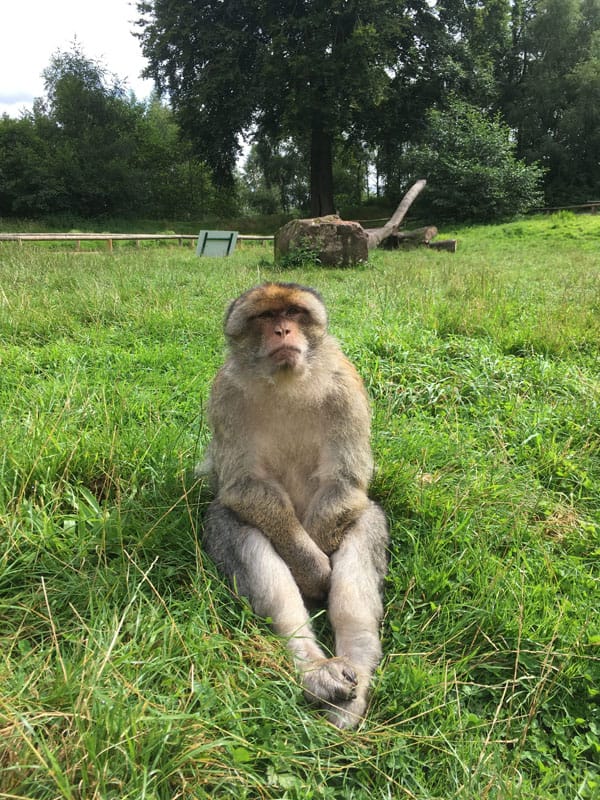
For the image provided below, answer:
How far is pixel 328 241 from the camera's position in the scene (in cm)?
959

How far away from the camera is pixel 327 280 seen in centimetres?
764

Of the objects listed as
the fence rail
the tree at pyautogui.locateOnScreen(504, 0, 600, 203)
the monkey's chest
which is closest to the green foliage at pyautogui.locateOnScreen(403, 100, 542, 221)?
the fence rail

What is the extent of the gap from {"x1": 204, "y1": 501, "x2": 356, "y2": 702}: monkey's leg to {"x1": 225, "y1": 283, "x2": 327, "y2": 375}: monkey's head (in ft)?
2.23

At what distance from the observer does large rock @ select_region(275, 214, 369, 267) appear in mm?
9547

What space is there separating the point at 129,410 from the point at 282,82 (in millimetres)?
19702

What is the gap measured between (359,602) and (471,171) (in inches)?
729

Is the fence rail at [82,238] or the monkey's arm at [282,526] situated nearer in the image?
the monkey's arm at [282,526]

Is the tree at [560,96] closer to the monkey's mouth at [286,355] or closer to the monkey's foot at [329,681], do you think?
the monkey's mouth at [286,355]

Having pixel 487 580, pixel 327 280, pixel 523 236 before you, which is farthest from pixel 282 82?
pixel 487 580

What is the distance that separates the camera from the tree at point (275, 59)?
1855cm

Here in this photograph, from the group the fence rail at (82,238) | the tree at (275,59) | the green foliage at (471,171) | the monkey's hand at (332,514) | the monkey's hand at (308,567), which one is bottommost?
the monkey's hand at (308,567)

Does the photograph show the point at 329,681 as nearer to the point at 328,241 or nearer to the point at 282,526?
the point at 282,526

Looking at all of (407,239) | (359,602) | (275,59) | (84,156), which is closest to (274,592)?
(359,602)

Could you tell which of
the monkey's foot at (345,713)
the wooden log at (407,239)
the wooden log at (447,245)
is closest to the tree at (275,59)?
the wooden log at (407,239)
